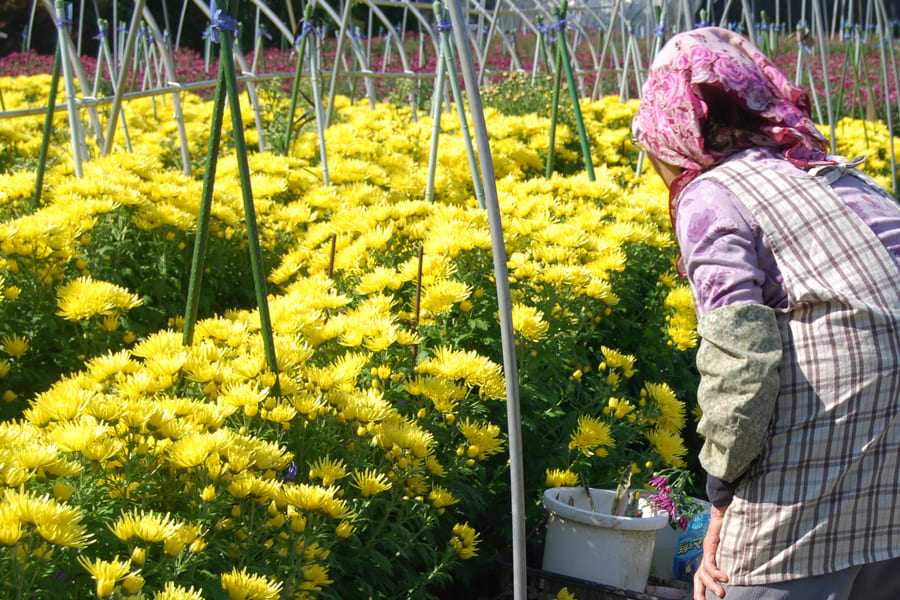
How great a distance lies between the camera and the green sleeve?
1298 mm

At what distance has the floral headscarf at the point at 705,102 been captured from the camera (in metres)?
1.41

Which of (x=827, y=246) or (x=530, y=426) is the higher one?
(x=827, y=246)

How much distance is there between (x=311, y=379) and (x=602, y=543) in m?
0.76

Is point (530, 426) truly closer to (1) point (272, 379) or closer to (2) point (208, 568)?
(1) point (272, 379)

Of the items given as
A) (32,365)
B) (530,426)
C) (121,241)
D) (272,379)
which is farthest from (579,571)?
(121,241)

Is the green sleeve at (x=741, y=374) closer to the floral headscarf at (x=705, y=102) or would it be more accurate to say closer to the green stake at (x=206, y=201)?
the floral headscarf at (x=705, y=102)

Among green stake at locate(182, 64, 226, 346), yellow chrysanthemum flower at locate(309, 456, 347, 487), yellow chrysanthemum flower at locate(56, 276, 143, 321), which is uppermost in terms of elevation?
green stake at locate(182, 64, 226, 346)

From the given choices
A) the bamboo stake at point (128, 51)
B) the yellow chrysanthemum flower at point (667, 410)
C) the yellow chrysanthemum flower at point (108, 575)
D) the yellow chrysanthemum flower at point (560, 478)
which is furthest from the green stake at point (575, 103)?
the yellow chrysanthemum flower at point (108, 575)

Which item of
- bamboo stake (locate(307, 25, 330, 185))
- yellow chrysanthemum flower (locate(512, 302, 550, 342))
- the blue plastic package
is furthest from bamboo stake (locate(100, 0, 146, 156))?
the blue plastic package

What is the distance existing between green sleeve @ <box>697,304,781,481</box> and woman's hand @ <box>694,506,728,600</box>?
0.18 m

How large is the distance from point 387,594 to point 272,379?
0.48m

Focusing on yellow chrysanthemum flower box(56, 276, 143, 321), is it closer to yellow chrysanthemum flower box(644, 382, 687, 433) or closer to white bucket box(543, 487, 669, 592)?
white bucket box(543, 487, 669, 592)

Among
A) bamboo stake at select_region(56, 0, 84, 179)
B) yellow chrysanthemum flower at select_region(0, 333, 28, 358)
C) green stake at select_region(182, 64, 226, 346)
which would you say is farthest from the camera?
bamboo stake at select_region(56, 0, 84, 179)

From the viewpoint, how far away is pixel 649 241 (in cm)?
299
